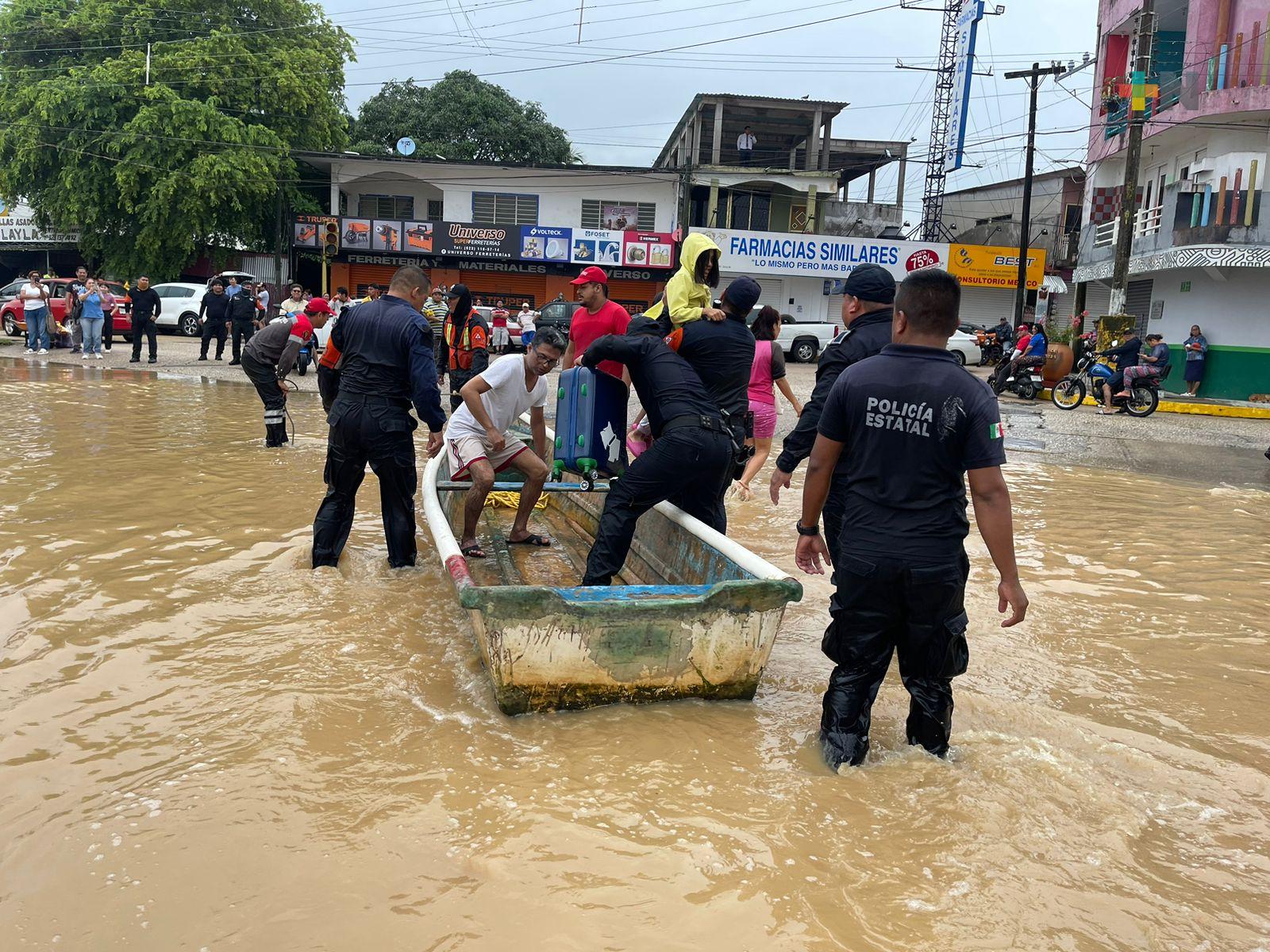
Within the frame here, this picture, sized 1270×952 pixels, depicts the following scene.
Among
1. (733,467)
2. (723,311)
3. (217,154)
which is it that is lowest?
(733,467)

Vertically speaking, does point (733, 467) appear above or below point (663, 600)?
above

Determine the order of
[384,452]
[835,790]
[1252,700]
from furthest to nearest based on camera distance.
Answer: [384,452] < [1252,700] < [835,790]

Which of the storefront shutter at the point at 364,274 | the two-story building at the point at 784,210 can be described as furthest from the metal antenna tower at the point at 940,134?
the storefront shutter at the point at 364,274

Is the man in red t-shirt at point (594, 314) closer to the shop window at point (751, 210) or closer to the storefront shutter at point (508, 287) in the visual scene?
the storefront shutter at point (508, 287)

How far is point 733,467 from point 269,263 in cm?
3154

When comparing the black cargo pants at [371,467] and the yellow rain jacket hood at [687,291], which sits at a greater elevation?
the yellow rain jacket hood at [687,291]

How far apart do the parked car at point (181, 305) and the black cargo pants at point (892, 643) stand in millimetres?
26416

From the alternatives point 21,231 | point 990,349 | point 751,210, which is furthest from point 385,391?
point 21,231

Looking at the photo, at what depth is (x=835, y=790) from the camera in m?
3.60

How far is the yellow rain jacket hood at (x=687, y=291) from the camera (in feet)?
17.3

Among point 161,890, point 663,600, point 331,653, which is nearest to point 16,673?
point 331,653

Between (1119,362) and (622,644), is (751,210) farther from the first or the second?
(622,644)

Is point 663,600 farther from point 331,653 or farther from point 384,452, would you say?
point 384,452

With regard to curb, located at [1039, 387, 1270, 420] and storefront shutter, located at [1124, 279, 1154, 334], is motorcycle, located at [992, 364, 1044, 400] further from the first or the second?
storefront shutter, located at [1124, 279, 1154, 334]
